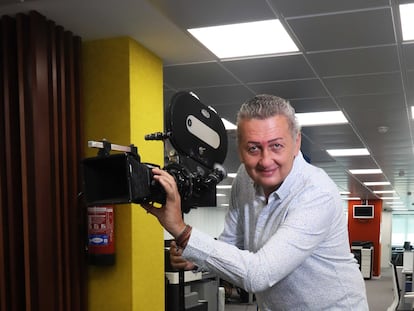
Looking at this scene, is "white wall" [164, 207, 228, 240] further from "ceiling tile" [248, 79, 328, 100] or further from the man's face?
the man's face

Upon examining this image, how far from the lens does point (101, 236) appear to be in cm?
296

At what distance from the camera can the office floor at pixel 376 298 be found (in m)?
9.33

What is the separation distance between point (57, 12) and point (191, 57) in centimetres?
111

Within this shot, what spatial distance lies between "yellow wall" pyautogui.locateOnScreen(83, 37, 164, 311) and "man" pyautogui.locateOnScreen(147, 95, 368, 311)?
1.65 m

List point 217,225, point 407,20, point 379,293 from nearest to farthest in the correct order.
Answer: point 407,20, point 379,293, point 217,225

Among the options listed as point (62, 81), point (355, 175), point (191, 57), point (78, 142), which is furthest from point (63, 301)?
point (355, 175)

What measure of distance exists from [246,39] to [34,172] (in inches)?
62.6

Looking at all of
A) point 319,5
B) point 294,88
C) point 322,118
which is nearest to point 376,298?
point 322,118

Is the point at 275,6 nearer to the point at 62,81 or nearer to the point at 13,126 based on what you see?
the point at 62,81

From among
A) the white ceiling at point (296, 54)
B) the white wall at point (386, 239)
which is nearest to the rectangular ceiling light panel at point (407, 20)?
the white ceiling at point (296, 54)

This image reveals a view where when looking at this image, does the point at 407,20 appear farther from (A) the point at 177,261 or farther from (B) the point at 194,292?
(B) the point at 194,292

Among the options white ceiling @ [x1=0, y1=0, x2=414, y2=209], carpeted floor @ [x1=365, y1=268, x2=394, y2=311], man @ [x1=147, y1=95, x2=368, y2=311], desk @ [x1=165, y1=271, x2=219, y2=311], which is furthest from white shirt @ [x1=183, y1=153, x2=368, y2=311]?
carpeted floor @ [x1=365, y1=268, x2=394, y2=311]

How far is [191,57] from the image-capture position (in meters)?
3.60

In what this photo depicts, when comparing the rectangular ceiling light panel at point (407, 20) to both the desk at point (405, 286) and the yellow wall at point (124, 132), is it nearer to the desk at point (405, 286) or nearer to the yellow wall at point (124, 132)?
the yellow wall at point (124, 132)
